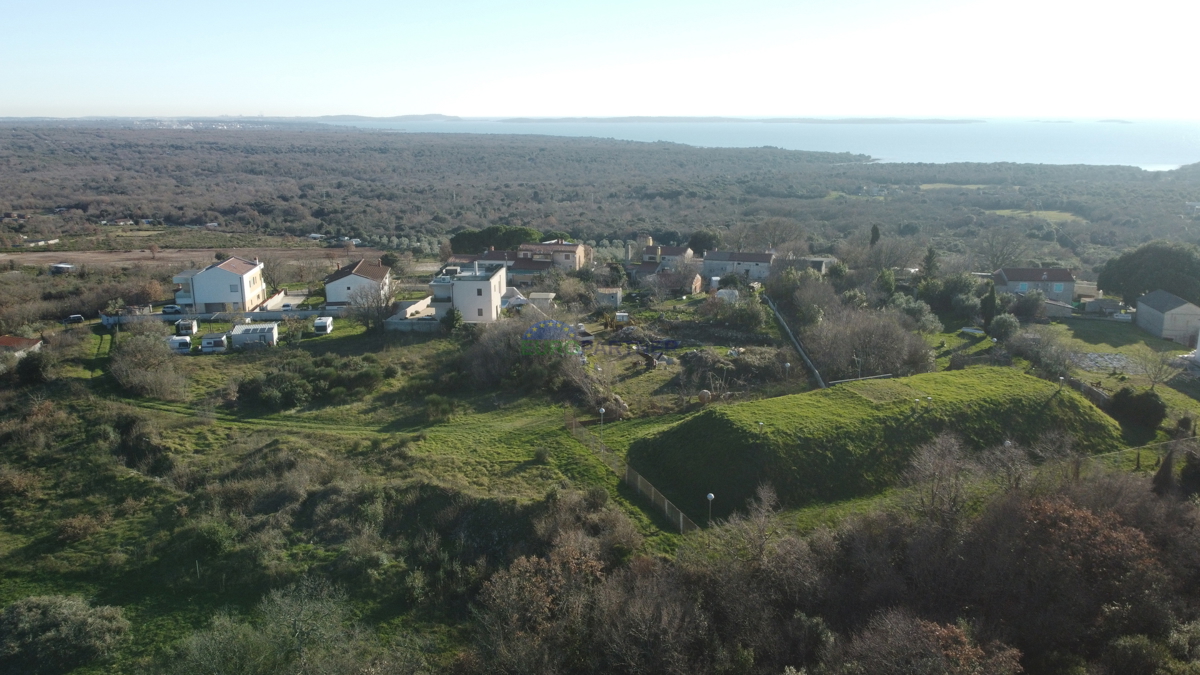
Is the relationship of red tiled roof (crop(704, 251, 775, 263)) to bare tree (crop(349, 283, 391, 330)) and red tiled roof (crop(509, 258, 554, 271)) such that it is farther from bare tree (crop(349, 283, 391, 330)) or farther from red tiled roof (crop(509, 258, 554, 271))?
bare tree (crop(349, 283, 391, 330))

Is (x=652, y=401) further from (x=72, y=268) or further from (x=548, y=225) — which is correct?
(x=548, y=225)

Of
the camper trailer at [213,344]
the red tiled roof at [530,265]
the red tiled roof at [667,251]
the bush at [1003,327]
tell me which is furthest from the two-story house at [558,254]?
the bush at [1003,327]

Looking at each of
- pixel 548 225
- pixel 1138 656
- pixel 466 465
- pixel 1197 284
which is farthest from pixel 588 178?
pixel 1138 656

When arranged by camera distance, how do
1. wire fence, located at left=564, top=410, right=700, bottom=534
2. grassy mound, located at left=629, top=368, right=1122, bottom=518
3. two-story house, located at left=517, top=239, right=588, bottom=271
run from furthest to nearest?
two-story house, located at left=517, top=239, right=588, bottom=271
grassy mound, located at left=629, top=368, right=1122, bottom=518
wire fence, located at left=564, top=410, right=700, bottom=534

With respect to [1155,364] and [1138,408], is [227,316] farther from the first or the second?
[1155,364]

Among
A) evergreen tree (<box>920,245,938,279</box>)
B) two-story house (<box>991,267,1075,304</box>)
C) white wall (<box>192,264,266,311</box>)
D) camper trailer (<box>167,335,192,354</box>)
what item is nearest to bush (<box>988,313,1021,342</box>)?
two-story house (<box>991,267,1075,304</box>)

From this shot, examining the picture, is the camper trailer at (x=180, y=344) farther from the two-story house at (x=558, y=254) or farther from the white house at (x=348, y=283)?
the two-story house at (x=558, y=254)
